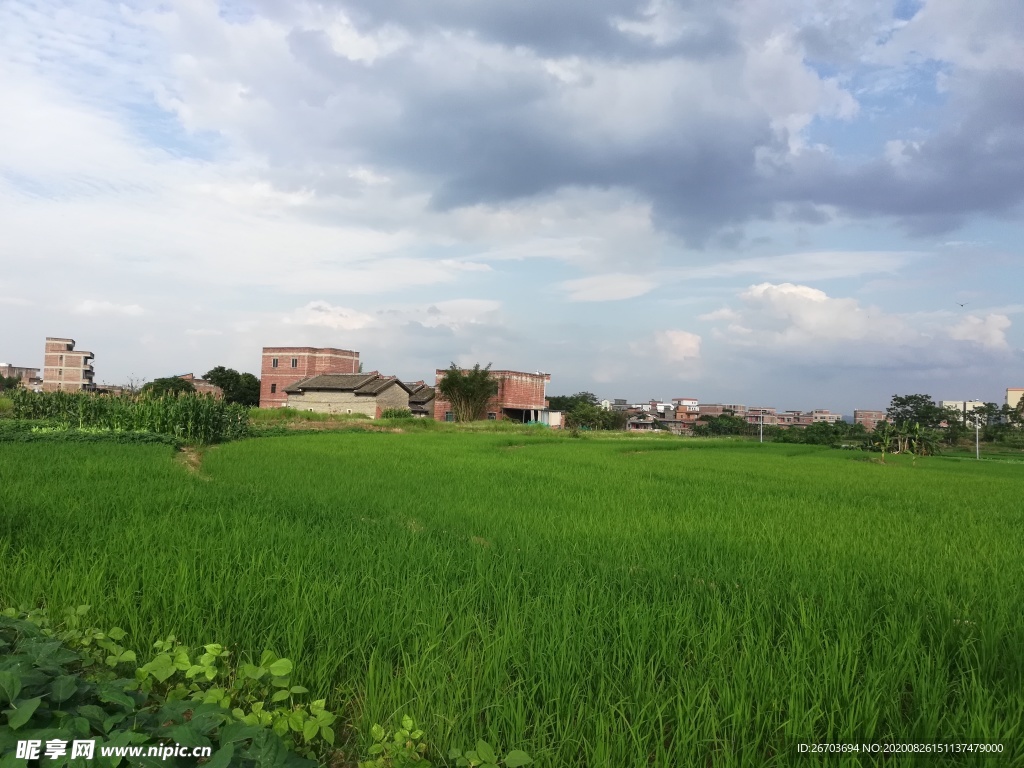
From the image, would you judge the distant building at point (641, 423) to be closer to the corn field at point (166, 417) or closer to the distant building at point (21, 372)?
the corn field at point (166, 417)

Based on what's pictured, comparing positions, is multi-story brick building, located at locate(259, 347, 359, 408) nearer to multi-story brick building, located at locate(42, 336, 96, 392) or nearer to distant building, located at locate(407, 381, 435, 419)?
distant building, located at locate(407, 381, 435, 419)

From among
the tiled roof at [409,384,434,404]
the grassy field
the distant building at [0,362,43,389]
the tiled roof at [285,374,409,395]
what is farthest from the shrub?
the distant building at [0,362,43,389]

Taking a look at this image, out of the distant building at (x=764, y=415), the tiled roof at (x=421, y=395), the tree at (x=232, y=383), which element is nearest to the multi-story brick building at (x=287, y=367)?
the tiled roof at (x=421, y=395)

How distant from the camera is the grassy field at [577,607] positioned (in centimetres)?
218

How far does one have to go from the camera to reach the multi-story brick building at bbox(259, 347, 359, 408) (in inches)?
1895

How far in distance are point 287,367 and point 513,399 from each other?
18398mm

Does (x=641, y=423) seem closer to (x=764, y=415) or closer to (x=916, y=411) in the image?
(x=916, y=411)

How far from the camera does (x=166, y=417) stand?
1822 cm

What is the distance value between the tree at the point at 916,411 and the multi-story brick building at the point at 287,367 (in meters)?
41.1

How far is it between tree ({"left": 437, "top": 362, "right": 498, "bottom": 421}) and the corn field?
18.8 m

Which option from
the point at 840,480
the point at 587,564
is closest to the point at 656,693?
the point at 587,564

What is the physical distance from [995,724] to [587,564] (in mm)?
2382

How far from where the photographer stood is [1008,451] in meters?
35.0

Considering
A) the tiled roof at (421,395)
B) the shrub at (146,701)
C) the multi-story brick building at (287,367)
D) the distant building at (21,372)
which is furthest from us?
the distant building at (21,372)
